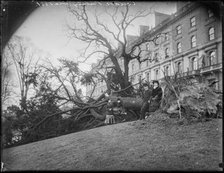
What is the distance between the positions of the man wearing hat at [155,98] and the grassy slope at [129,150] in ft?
0.78

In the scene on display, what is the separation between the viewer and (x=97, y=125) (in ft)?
7.86

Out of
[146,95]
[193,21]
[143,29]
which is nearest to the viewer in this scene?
[193,21]

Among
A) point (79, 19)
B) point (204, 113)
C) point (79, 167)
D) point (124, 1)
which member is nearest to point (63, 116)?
point (79, 167)

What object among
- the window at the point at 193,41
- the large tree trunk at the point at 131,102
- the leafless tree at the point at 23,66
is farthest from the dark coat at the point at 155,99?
the leafless tree at the point at 23,66

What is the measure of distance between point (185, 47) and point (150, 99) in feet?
2.68

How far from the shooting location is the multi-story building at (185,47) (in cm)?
185

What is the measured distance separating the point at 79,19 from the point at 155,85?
1320 mm

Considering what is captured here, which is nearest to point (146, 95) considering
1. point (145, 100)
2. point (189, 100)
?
point (145, 100)

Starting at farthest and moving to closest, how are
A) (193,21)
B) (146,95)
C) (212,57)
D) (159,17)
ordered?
(146,95)
(159,17)
(193,21)
(212,57)

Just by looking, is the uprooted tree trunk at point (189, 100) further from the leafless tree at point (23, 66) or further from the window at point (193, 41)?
the leafless tree at point (23, 66)

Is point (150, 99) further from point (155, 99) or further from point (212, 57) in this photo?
point (212, 57)

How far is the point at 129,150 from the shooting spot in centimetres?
183

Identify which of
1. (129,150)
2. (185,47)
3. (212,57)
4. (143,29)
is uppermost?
(143,29)

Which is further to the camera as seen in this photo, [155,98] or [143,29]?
[155,98]
